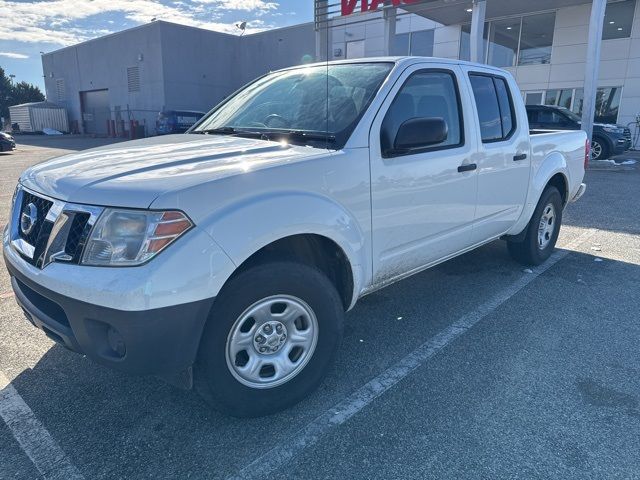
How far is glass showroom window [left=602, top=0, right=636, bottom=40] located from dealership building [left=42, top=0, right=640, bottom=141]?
33mm

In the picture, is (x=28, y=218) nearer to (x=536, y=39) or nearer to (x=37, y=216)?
(x=37, y=216)

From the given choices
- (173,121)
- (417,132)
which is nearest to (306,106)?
(417,132)

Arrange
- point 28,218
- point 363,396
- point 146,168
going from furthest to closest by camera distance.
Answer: point 363,396
point 28,218
point 146,168

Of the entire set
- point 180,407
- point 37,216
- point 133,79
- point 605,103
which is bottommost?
point 180,407

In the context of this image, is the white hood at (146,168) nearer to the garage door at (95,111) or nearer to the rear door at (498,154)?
the rear door at (498,154)

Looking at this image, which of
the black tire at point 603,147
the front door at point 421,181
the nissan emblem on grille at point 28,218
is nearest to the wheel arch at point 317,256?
the front door at point 421,181

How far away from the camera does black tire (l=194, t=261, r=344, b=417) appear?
2250mm

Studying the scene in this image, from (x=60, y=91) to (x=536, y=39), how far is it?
1618 inches

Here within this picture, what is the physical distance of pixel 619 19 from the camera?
18.2 metres

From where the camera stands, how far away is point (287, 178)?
2443 mm

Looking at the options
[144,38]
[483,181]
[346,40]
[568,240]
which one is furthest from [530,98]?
[144,38]

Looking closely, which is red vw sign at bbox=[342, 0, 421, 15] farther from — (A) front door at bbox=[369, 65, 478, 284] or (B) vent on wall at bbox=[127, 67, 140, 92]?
(B) vent on wall at bbox=[127, 67, 140, 92]

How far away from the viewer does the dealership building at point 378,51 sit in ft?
57.3

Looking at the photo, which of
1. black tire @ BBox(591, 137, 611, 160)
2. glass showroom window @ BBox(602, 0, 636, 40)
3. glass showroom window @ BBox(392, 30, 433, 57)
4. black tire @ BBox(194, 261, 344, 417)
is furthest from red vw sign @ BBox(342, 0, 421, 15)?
black tire @ BBox(194, 261, 344, 417)
